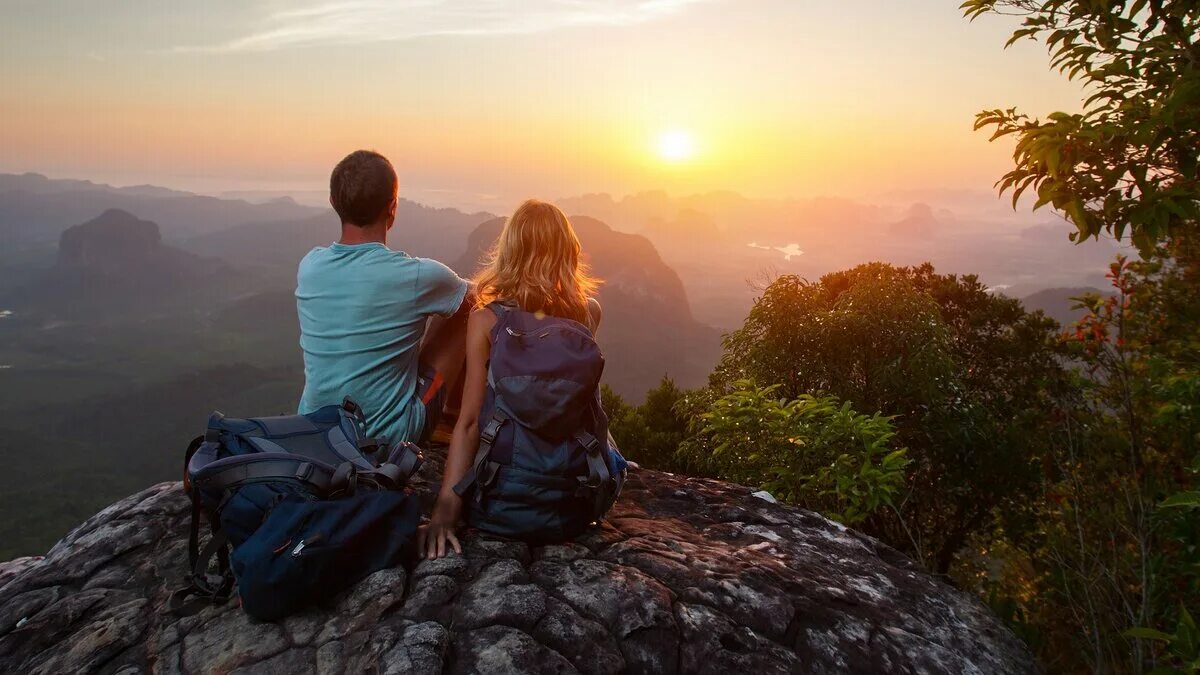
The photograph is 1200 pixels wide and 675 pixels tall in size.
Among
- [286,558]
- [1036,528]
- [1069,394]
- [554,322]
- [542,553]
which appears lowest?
[1036,528]

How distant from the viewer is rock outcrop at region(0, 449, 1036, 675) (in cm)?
312

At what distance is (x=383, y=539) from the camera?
3.46 meters

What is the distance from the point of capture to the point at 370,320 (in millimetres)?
4305

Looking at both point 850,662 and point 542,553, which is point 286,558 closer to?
point 542,553

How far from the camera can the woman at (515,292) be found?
378 centimetres

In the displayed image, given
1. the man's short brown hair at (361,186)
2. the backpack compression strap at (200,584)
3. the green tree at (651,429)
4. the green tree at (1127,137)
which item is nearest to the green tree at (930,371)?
the green tree at (651,429)

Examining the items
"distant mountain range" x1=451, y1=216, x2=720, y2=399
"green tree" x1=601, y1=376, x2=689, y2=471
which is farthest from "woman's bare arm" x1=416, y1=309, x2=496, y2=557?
"distant mountain range" x1=451, y1=216, x2=720, y2=399

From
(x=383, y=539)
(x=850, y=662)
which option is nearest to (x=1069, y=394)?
(x=850, y=662)

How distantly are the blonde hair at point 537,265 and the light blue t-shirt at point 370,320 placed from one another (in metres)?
0.52

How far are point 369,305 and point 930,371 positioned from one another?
1148cm

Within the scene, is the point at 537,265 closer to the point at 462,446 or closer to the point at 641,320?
the point at 462,446

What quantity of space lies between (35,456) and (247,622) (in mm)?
136675

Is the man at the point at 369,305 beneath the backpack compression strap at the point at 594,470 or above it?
above

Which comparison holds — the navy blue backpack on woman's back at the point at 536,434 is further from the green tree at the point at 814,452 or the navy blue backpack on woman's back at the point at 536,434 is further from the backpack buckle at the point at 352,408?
the green tree at the point at 814,452
